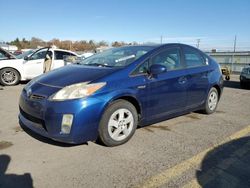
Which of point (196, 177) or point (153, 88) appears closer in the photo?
point (196, 177)

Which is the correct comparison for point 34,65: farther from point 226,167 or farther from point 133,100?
point 226,167

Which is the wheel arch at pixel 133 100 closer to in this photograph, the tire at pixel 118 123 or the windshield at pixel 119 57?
the tire at pixel 118 123

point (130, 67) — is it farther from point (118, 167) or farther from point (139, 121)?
point (118, 167)

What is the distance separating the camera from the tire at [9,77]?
9438mm

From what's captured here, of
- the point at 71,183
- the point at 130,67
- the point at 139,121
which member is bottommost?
the point at 71,183

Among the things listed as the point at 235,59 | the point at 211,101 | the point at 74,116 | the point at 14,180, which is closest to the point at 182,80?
the point at 211,101

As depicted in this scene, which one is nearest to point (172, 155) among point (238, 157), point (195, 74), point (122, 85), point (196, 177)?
point (196, 177)

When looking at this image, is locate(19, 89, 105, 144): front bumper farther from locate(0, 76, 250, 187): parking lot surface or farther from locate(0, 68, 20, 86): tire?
locate(0, 68, 20, 86): tire

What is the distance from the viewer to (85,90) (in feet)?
11.3

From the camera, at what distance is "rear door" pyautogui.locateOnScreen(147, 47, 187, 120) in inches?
164

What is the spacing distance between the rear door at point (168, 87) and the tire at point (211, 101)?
3.32 feet

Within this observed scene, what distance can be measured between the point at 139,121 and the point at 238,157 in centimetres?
149

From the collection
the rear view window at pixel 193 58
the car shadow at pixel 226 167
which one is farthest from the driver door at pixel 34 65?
the car shadow at pixel 226 167

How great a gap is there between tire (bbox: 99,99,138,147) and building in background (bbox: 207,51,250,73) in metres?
16.1
